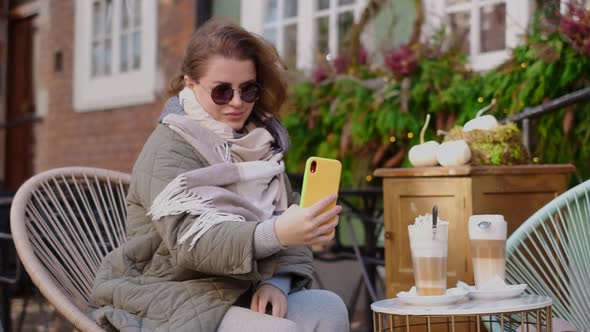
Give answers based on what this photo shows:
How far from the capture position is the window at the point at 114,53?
295 inches

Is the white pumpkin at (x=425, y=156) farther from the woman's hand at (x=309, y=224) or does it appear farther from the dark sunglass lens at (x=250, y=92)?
the woman's hand at (x=309, y=224)

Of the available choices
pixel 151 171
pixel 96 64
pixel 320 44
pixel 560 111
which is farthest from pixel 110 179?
pixel 96 64

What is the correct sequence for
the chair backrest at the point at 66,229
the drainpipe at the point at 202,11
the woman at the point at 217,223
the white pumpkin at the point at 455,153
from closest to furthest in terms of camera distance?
the woman at the point at 217,223, the chair backrest at the point at 66,229, the white pumpkin at the point at 455,153, the drainpipe at the point at 202,11

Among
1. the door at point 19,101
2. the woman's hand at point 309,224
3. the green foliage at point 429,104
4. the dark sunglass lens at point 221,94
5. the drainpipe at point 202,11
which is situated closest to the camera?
the woman's hand at point 309,224

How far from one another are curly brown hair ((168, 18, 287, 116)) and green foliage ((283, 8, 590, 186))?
6.41 ft

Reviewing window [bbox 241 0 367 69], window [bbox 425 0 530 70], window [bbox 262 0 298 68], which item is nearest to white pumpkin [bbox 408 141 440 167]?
window [bbox 425 0 530 70]

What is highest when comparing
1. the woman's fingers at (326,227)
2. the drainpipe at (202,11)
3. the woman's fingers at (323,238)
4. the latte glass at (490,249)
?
the drainpipe at (202,11)

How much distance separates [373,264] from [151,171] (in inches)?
99.4

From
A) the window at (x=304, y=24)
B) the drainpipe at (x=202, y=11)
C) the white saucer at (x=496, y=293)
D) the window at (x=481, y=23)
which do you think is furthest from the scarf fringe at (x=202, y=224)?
the drainpipe at (x=202, y=11)

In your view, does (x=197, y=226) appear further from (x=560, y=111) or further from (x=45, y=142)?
(x=45, y=142)

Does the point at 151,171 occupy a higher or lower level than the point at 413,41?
lower

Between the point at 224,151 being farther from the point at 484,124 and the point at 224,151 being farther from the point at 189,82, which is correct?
the point at 484,124

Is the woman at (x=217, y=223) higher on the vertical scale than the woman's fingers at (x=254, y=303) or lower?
higher

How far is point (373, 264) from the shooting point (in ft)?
14.8
